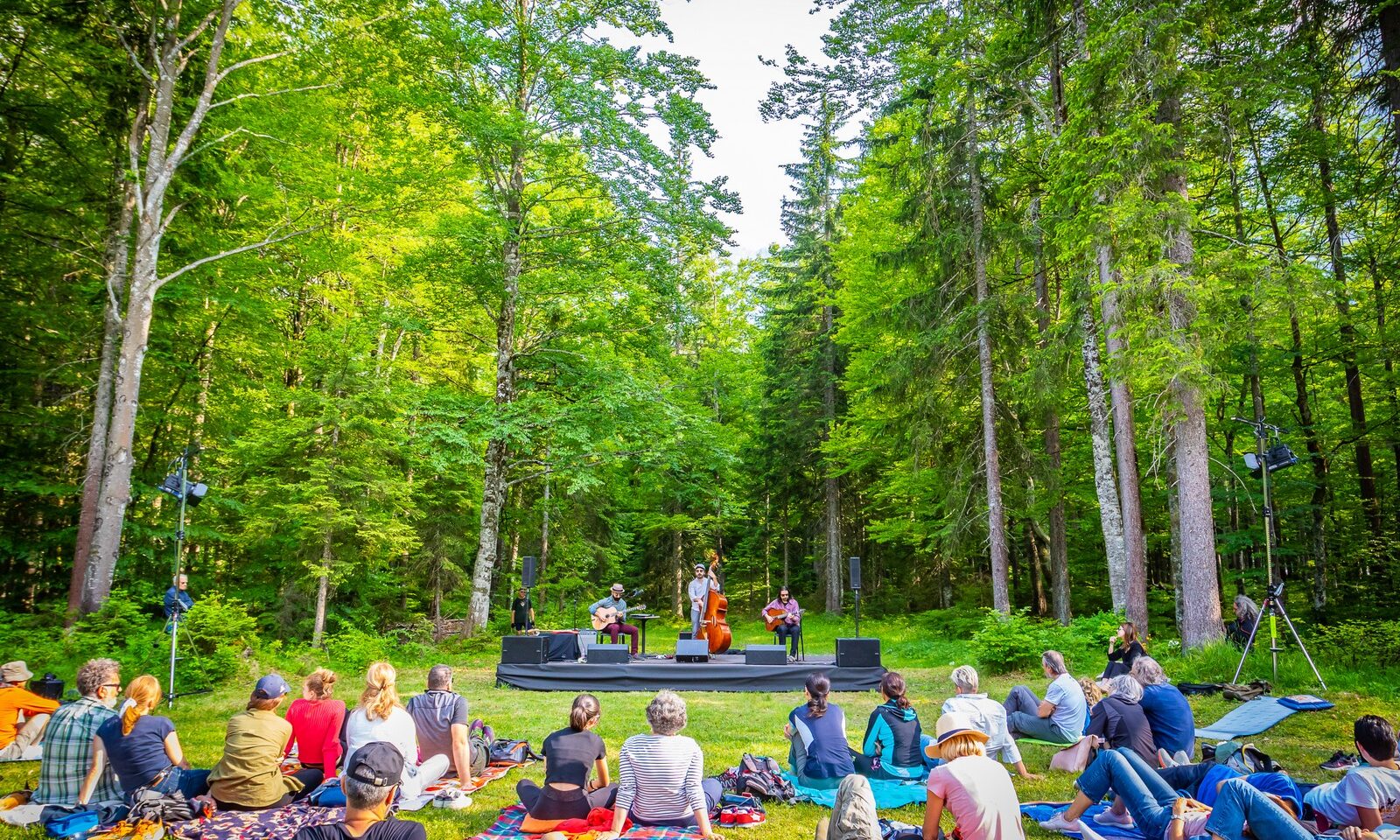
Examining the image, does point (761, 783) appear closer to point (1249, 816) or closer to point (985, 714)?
point (985, 714)

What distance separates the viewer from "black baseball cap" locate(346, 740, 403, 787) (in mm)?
2678

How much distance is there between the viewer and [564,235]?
14.7 meters

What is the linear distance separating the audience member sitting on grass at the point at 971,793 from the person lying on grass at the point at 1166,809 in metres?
0.97

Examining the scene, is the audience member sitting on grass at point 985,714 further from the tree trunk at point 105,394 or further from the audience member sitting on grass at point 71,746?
the tree trunk at point 105,394

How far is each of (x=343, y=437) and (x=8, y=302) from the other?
198 inches

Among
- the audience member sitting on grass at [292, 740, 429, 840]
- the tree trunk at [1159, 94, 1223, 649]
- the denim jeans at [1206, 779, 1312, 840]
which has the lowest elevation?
the denim jeans at [1206, 779, 1312, 840]

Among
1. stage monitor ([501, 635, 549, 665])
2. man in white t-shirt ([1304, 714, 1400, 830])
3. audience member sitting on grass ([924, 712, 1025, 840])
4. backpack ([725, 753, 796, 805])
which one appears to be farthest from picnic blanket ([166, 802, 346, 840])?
stage monitor ([501, 635, 549, 665])

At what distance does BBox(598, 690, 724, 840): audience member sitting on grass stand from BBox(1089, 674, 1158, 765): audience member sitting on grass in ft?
8.49

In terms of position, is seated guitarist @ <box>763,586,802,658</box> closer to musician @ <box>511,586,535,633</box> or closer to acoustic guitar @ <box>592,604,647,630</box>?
acoustic guitar @ <box>592,604,647,630</box>

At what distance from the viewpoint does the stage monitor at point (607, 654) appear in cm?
1062

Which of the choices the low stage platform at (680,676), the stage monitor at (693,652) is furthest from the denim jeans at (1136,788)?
the stage monitor at (693,652)

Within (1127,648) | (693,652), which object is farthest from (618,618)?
(1127,648)

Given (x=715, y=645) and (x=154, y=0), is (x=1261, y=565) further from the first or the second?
(x=154, y=0)

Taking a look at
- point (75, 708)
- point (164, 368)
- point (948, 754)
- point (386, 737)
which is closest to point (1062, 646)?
point (948, 754)
